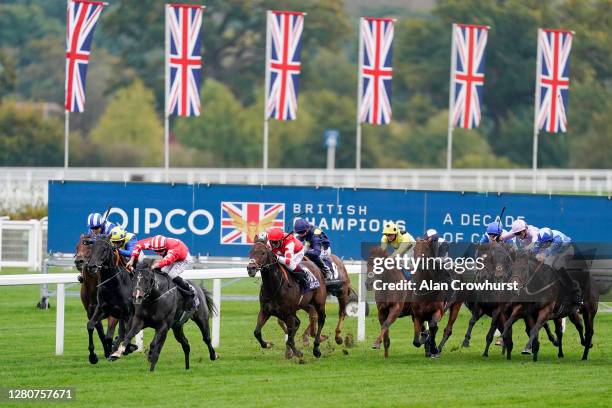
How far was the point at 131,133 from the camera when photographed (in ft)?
213

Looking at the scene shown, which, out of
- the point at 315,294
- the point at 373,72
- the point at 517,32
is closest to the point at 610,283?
the point at 315,294

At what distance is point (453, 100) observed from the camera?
34.6 m

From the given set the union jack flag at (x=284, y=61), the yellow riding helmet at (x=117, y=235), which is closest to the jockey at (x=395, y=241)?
the yellow riding helmet at (x=117, y=235)

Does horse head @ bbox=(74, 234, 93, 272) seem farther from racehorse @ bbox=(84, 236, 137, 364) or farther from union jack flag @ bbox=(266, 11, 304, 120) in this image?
union jack flag @ bbox=(266, 11, 304, 120)

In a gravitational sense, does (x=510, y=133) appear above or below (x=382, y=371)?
above

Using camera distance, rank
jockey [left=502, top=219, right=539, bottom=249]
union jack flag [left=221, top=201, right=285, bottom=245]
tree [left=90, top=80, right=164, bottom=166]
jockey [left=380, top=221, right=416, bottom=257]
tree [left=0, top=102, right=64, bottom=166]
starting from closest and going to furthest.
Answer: jockey [left=380, top=221, right=416, bottom=257] < jockey [left=502, top=219, right=539, bottom=249] < union jack flag [left=221, top=201, right=285, bottom=245] < tree [left=0, top=102, right=64, bottom=166] < tree [left=90, top=80, right=164, bottom=166]

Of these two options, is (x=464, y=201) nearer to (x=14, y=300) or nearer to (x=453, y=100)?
(x=14, y=300)

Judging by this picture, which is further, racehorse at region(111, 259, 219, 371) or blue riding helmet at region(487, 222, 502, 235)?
blue riding helmet at region(487, 222, 502, 235)

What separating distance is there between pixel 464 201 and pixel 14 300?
747 cm

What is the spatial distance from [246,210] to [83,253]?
758 centimetres

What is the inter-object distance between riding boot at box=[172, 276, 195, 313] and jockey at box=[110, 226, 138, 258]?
965 millimetres

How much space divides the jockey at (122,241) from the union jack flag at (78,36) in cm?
1333

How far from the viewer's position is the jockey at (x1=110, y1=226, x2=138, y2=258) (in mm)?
16062

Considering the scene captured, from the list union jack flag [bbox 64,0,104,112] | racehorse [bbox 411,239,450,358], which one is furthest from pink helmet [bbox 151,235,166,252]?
union jack flag [bbox 64,0,104,112]
